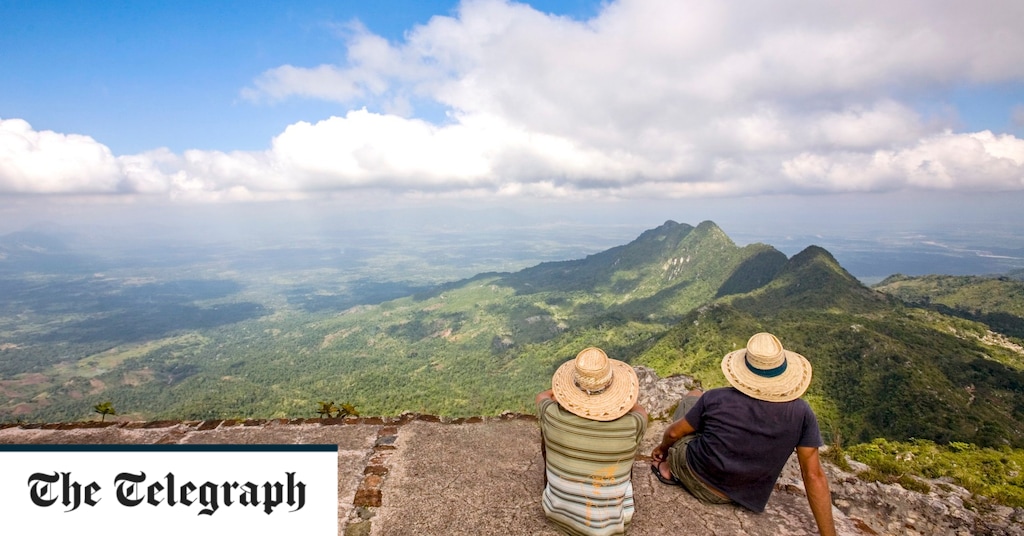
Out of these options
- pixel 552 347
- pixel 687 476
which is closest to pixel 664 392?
pixel 687 476

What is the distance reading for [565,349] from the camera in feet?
275

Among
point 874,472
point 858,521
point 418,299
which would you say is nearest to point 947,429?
point 874,472

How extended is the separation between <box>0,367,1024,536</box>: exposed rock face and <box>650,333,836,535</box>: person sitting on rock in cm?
42

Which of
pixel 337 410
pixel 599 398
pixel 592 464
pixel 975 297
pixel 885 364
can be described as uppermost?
pixel 599 398

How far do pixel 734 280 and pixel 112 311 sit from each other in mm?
251399

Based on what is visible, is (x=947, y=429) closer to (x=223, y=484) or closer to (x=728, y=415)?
(x=728, y=415)

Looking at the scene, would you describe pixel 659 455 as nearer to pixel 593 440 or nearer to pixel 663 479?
pixel 663 479

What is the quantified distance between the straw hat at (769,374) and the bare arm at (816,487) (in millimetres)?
534

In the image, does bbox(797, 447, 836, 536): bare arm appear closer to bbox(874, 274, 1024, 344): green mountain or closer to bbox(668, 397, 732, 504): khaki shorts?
bbox(668, 397, 732, 504): khaki shorts

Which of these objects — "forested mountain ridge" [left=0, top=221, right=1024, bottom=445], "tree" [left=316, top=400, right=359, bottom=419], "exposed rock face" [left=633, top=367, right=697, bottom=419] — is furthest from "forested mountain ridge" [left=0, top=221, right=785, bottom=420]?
"tree" [left=316, top=400, right=359, bottom=419]

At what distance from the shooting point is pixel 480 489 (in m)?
5.04

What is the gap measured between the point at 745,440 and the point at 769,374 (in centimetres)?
69

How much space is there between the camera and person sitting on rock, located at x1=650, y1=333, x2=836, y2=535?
3740 mm

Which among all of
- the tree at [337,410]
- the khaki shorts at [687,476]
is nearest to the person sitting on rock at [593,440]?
the khaki shorts at [687,476]
